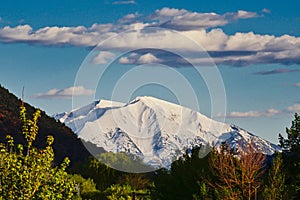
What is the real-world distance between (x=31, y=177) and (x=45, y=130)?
9714 cm

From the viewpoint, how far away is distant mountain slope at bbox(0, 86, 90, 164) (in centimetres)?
11531

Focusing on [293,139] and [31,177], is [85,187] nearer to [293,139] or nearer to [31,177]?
[293,139]

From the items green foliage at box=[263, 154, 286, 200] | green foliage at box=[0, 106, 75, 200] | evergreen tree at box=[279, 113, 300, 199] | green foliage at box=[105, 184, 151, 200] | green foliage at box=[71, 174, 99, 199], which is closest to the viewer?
green foliage at box=[0, 106, 75, 200]

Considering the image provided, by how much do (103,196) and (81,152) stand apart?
55.3 metres

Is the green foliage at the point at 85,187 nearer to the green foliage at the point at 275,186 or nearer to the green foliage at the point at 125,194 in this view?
the green foliage at the point at 125,194

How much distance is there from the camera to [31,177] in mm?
24016

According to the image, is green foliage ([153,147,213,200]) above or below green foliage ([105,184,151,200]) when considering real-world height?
above

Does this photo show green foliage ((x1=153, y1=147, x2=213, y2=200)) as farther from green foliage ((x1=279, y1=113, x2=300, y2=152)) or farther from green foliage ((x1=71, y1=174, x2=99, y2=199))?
green foliage ((x1=71, y1=174, x2=99, y2=199))

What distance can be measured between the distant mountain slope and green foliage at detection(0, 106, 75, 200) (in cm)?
8589

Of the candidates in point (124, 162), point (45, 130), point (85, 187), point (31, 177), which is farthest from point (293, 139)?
point (45, 130)

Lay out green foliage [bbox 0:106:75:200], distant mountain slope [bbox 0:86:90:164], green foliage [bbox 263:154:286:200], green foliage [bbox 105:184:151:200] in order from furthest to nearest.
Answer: distant mountain slope [bbox 0:86:90:164], green foliage [bbox 105:184:151:200], green foliage [bbox 263:154:286:200], green foliage [bbox 0:106:75:200]

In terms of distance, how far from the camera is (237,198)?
34.4 m

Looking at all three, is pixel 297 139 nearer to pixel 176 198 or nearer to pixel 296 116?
pixel 296 116

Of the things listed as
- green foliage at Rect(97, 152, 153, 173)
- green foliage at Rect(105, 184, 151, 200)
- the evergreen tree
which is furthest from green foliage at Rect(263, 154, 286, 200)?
green foliage at Rect(97, 152, 153, 173)
